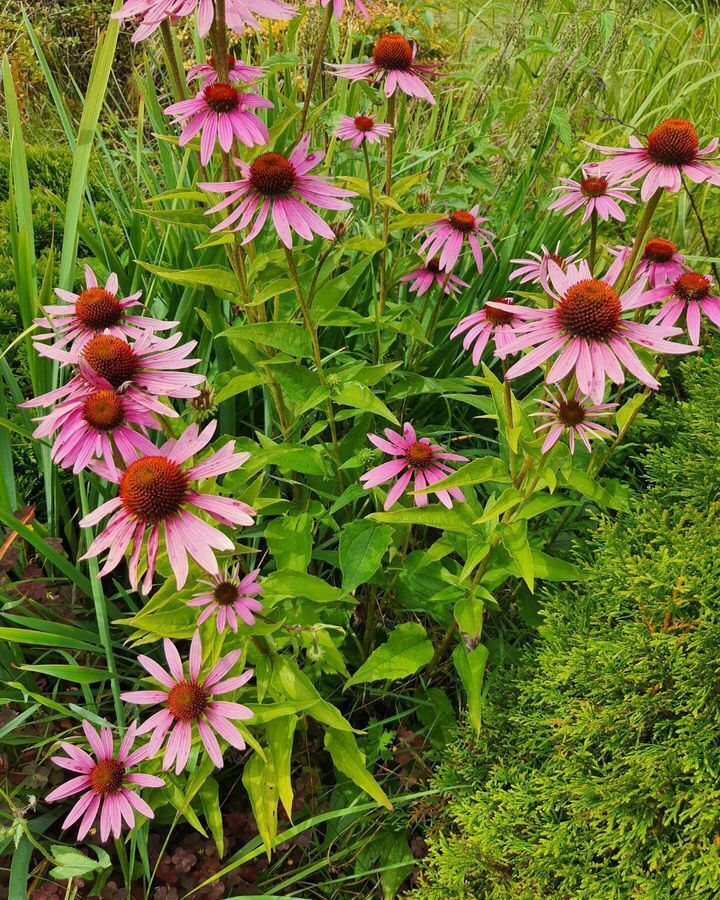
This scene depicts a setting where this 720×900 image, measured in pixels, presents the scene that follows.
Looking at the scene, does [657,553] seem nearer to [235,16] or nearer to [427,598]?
[427,598]

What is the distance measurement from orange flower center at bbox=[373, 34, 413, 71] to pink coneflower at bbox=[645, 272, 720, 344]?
71 cm

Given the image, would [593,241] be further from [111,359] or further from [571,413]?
[111,359]

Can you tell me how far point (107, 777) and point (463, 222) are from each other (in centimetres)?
130

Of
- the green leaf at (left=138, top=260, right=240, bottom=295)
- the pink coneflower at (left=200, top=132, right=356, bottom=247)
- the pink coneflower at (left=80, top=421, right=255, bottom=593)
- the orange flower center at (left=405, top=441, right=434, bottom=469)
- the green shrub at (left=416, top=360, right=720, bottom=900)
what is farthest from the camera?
the orange flower center at (left=405, top=441, right=434, bottom=469)

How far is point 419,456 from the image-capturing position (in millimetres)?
1360

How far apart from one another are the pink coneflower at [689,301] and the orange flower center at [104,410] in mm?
915

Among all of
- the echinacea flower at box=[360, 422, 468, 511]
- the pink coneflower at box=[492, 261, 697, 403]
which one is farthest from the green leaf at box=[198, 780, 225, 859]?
the pink coneflower at box=[492, 261, 697, 403]

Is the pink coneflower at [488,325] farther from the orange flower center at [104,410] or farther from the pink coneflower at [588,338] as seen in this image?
the orange flower center at [104,410]

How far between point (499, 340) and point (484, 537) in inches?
14.6

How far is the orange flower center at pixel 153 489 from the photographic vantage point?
925mm

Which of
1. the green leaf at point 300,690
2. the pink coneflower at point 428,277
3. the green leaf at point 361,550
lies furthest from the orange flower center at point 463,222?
the green leaf at point 300,690

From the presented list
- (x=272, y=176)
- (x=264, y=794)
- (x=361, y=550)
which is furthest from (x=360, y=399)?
(x=264, y=794)

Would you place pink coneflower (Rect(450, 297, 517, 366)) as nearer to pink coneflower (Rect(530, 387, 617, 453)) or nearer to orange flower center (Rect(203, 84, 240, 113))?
pink coneflower (Rect(530, 387, 617, 453))

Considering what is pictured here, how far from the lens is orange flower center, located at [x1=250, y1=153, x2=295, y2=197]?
3.78ft
